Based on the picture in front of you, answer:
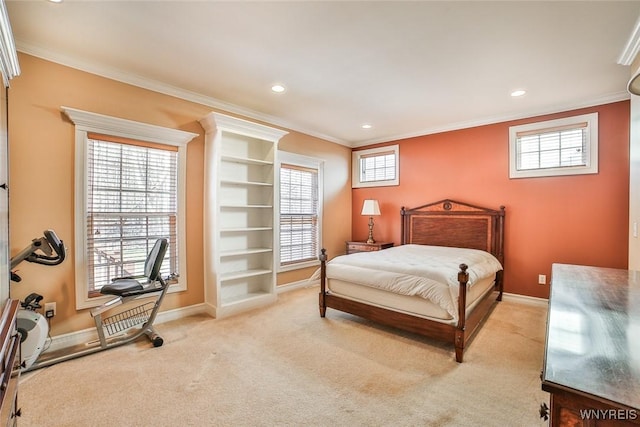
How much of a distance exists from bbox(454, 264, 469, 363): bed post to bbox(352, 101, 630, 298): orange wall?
2.17m

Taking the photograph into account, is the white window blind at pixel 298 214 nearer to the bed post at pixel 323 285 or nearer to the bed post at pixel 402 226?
the bed post at pixel 323 285

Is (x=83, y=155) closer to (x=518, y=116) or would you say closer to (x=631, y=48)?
(x=631, y=48)

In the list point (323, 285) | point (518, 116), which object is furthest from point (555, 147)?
point (323, 285)

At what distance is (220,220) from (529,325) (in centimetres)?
375

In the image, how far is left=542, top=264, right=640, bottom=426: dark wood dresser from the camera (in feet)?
2.16

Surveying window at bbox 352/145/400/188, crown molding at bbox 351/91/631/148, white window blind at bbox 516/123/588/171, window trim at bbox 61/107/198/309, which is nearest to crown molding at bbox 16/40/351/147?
window trim at bbox 61/107/198/309

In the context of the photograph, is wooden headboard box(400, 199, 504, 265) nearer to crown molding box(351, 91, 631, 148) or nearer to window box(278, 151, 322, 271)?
crown molding box(351, 91, 631, 148)

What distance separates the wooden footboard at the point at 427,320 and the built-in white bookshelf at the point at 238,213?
1007 mm

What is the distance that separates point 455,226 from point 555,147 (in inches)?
63.4

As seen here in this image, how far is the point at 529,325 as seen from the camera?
321 cm

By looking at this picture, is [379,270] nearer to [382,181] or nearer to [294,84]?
[294,84]

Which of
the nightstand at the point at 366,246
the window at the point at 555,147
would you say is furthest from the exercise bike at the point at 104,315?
the window at the point at 555,147

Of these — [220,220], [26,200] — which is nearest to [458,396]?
[220,220]

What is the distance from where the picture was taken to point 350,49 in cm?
250
